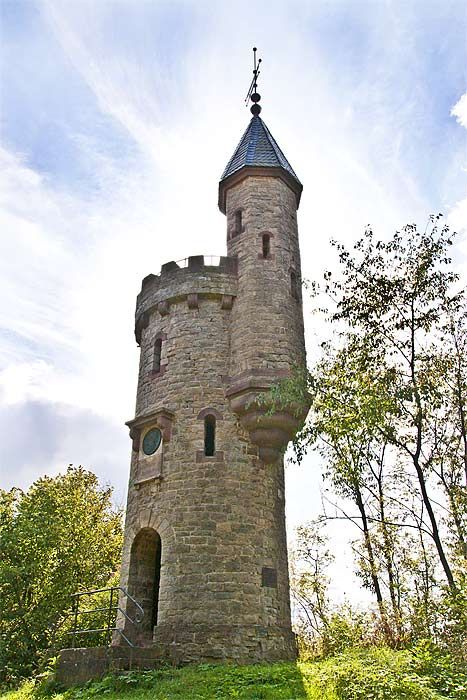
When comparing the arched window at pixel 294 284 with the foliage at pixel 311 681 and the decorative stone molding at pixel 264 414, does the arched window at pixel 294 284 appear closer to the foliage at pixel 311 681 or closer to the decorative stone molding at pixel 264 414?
the decorative stone molding at pixel 264 414

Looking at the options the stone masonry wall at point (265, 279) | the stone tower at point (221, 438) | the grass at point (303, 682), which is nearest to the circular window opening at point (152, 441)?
the stone tower at point (221, 438)

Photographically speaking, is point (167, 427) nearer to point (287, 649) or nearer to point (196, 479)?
point (196, 479)

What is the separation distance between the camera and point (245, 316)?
1638cm

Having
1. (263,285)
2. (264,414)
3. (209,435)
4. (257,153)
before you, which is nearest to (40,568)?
(209,435)

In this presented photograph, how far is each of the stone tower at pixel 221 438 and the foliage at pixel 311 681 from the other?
1.23 meters

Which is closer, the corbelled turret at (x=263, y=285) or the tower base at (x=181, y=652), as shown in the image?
the tower base at (x=181, y=652)

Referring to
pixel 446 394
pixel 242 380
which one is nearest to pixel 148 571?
pixel 242 380

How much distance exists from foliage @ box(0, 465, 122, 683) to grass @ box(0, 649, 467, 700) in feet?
34.3

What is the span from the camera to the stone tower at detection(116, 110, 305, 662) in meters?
13.5

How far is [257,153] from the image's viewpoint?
63.1 feet

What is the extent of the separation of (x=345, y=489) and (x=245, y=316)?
616 centimetres

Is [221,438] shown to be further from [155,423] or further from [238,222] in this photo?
[238,222]

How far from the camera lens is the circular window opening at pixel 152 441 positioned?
15656 mm

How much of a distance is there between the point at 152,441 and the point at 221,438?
1.87 m
